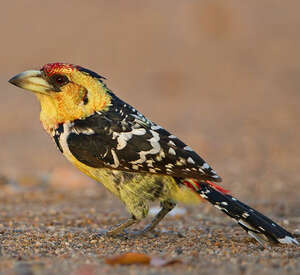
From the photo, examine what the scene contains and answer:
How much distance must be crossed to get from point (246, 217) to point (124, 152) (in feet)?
3.52

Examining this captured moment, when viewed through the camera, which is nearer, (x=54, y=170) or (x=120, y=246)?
(x=120, y=246)

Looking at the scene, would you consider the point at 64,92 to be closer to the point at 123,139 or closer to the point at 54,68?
the point at 54,68

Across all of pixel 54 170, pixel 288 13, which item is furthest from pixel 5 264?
pixel 288 13

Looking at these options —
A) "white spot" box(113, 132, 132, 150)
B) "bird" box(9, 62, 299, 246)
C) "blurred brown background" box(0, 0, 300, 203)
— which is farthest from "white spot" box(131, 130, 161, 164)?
"blurred brown background" box(0, 0, 300, 203)

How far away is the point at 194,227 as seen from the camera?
17.5ft

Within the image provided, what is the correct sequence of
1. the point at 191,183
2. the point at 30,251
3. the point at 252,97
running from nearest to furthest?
the point at 30,251
the point at 191,183
the point at 252,97

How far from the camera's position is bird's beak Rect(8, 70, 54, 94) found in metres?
4.83

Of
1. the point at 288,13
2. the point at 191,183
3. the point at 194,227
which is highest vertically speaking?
the point at 288,13

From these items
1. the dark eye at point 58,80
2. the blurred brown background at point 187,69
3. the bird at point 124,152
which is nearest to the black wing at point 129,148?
the bird at point 124,152

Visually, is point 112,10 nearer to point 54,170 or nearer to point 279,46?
point 279,46

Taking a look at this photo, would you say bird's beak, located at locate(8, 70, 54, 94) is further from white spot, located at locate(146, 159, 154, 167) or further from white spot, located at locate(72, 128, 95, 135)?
white spot, located at locate(146, 159, 154, 167)

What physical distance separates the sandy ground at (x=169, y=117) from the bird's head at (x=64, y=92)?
0.99m

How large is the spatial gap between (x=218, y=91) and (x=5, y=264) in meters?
13.5

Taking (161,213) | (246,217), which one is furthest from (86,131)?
(246,217)
